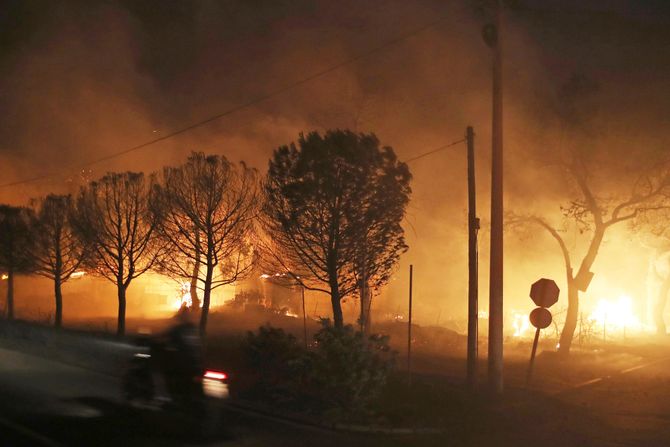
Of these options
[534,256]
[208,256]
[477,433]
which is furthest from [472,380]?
[534,256]

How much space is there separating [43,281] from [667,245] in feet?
144

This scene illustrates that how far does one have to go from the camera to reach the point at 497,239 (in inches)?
554

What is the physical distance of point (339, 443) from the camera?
29.4ft

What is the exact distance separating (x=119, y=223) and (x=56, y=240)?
7520 millimetres

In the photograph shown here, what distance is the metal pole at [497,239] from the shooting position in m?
13.8

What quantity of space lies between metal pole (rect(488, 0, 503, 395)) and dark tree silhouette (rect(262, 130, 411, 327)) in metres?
4.06

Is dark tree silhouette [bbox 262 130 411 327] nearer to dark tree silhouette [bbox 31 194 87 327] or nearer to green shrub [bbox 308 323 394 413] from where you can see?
green shrub [bbox 308 323 394 413]

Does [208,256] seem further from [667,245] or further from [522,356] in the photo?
[667,245]

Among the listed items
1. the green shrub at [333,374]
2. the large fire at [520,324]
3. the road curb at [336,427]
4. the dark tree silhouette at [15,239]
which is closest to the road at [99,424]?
the road curb at [336,427]

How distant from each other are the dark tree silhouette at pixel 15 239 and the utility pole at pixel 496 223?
2739 centimetres

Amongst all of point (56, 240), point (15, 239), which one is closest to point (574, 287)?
point (56, 240)

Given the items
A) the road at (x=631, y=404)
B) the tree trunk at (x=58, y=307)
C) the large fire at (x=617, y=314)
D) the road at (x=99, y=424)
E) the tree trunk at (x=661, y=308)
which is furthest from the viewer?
the large fire at (x=617, y=314)

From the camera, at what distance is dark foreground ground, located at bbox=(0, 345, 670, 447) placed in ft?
26.9

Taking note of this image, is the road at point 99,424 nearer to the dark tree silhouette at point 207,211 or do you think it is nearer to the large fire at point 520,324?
the dark tree silhouette at point 207,211
